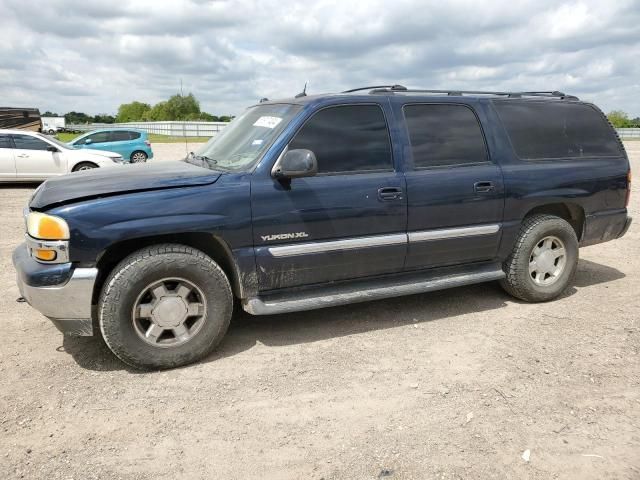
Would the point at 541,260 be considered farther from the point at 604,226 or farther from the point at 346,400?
the point at 346,400

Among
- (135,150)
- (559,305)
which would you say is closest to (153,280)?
(559,305)

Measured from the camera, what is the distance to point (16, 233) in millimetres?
7660

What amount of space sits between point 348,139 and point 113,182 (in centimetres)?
176

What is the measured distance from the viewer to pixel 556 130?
5.11 m

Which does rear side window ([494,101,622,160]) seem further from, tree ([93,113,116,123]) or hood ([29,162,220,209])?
tree ([93,113,116,123])

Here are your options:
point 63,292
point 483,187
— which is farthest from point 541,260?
point 63,292

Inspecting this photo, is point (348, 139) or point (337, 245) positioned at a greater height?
point (348, 139)

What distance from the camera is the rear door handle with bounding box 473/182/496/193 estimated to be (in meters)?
4.52

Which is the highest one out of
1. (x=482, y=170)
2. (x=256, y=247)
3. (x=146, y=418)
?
(x=482, y=170)

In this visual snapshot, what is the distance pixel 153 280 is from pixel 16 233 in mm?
5283

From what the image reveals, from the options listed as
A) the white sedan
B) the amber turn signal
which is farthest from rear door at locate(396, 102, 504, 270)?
the white sedan

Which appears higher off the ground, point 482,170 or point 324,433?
point 482,170

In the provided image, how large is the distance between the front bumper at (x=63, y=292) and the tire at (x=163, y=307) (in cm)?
11

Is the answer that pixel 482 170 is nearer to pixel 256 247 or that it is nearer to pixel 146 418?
pixel 256 247
